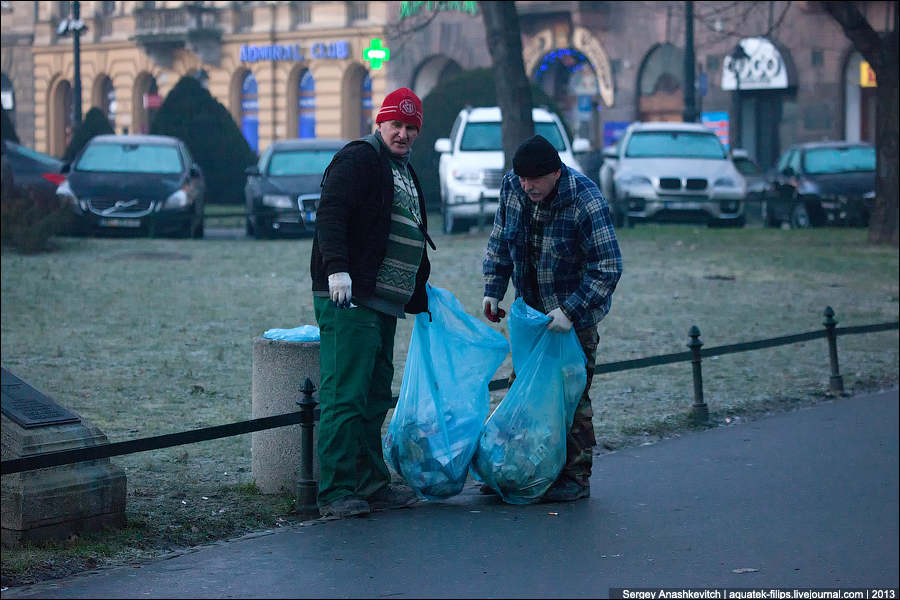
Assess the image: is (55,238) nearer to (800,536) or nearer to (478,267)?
(478,267)

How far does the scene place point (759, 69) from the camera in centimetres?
4003

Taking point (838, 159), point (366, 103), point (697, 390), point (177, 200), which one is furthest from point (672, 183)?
point (366, 103)

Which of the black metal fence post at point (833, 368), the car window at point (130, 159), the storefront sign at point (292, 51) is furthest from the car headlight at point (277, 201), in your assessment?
the storefront sign at point (292, 51)

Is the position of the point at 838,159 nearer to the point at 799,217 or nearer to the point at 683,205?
the point at 799,217

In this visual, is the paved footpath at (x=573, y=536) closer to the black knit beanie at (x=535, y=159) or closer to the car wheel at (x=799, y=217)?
the black knit beanie at (x=535, y=159)

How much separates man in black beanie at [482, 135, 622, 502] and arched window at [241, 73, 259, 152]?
1808 inches

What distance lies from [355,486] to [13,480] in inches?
57.6

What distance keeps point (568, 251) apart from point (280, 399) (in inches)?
58.4

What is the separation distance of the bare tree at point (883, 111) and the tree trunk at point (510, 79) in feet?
Answer: 15.2

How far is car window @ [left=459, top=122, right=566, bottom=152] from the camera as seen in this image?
2438 centimetres

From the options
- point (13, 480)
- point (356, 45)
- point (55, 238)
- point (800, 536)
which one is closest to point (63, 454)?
point (13, 480)

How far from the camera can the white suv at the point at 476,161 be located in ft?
77.1

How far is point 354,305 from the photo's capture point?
625 cm

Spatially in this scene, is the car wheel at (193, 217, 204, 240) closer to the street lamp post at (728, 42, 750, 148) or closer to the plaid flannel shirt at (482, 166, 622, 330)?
the street lamp post at (728, 42, 750, 148)
